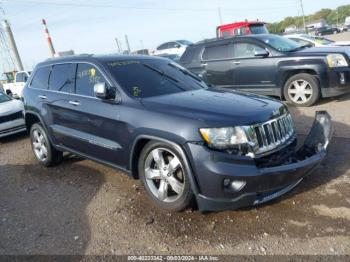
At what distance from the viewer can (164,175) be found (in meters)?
3.84

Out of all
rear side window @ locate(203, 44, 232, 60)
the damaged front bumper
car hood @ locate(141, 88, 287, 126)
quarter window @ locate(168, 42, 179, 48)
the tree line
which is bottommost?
the tree line

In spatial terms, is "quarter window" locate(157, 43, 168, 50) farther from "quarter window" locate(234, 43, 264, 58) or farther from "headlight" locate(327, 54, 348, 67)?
"headlight" locate(327, 54, 348, 67)

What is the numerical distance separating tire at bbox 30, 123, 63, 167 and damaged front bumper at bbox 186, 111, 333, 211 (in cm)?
323

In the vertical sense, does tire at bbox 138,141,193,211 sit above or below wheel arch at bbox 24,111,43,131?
below

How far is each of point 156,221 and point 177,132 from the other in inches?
40.7

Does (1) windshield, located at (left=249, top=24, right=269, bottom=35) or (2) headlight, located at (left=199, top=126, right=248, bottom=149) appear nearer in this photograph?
(2) headlight, located at (left=199, top=126, right=248, bottom=149)

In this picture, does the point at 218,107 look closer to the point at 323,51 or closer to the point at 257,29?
the point at 323,51

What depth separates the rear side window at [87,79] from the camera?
15.2 feet

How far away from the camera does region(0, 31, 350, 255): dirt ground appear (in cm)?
332

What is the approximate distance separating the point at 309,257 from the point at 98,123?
9.07 ft

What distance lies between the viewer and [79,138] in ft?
16.0

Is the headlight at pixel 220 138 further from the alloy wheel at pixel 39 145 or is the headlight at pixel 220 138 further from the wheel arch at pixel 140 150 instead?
the alloy wheel at pixel 39 145

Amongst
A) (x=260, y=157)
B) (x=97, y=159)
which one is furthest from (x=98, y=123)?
(x=260, y=157)

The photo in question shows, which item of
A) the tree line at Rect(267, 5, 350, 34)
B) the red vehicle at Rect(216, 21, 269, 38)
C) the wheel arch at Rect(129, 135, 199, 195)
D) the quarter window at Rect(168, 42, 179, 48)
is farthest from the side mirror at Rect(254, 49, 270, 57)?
the tree line at Rect(267, 5, 350, 34)
